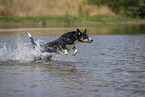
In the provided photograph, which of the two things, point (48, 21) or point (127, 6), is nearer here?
point (48, 21)

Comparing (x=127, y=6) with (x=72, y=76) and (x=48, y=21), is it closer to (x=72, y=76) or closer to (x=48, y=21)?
(x=48, y=21)

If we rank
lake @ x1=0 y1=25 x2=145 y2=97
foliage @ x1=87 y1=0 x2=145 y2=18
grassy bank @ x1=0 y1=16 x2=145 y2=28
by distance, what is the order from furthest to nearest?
foliage @ x1=87 y1=0 x2=145 y2=18 < grassy bank @ x1=0 y1=16 x2=145 y2=28 < lake @ x1=0 y1=25 x2=145 y2=97

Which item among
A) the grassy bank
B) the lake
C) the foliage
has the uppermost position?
the foliage

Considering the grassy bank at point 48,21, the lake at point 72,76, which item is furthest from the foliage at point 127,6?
the lake at point 72,76

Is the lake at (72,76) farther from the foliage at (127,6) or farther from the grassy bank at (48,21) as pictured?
the foliage at (127,6)

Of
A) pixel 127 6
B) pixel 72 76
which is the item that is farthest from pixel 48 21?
pixel 72 76

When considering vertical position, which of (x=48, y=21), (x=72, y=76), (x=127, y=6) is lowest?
(x=72, y=76)

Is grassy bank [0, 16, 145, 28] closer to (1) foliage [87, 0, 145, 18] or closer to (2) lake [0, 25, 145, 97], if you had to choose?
(1) foliage [87, 0, 145, 18]

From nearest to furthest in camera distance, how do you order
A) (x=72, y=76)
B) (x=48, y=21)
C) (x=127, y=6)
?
(x=72, y=76) < (x=48, y=21) < (x=127, y=6)

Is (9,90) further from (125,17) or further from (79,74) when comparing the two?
(125,17)

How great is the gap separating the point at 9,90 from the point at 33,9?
50.8m

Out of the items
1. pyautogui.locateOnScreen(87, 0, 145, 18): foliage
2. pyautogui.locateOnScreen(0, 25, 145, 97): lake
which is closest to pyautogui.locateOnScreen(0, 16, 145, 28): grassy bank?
pyautogui.locateOnScreen(87, 0, 145, 18): foliage

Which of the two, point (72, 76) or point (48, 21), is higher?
point (48, 21)

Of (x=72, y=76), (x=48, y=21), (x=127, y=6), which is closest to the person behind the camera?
(x=72, y=76)
